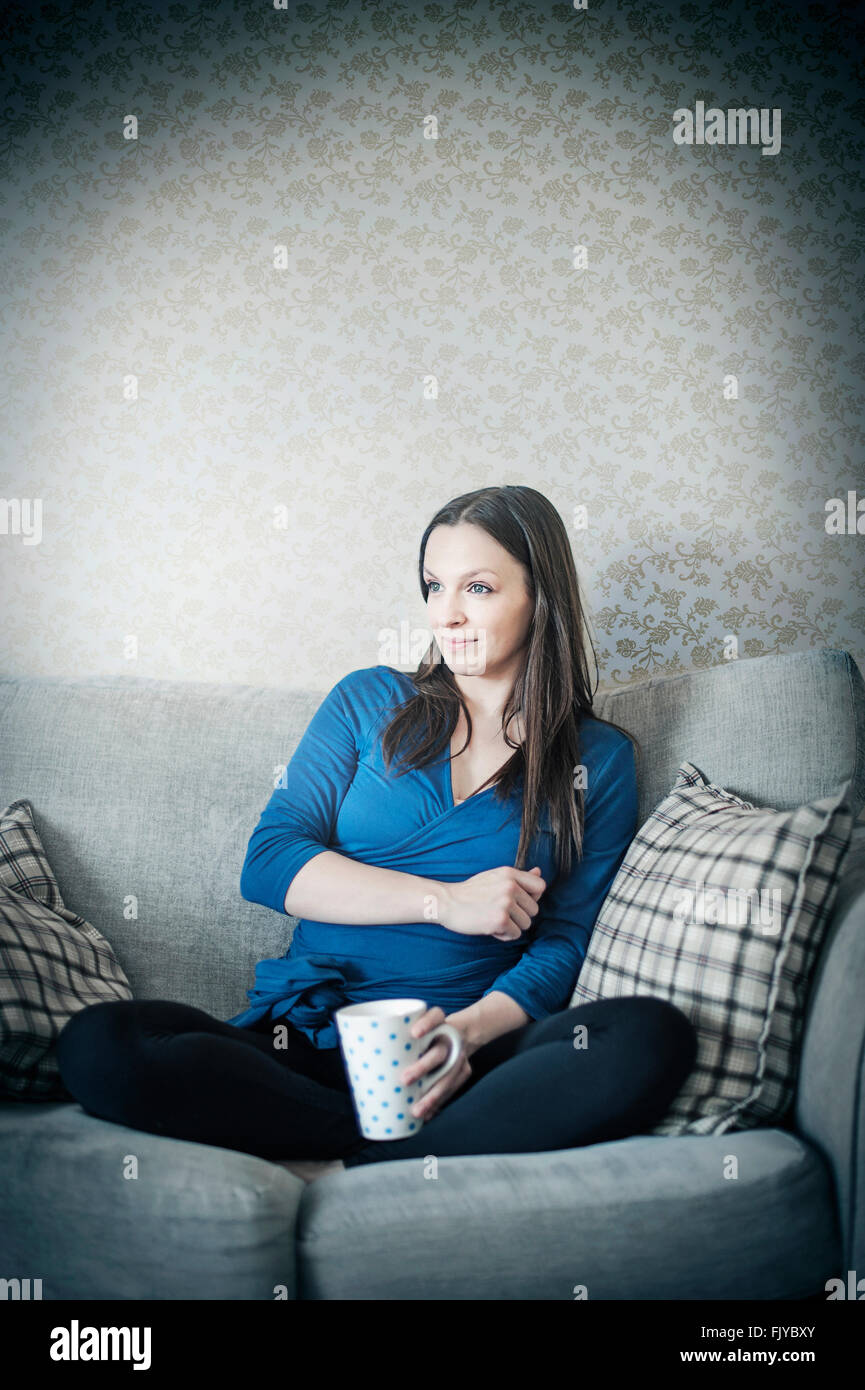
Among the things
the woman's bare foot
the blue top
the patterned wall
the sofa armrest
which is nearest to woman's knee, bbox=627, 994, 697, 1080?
the sofa armrest

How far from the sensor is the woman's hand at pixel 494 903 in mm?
1244

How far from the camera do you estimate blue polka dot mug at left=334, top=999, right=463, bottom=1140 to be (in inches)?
39.2

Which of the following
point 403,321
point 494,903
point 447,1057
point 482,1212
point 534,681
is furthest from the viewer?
point 403,321

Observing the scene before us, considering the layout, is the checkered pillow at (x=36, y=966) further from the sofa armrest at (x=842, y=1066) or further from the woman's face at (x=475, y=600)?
the sofa armrest at (x=842, y=1066)

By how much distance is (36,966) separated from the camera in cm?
126

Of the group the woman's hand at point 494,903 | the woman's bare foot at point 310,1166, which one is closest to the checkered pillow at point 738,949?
the woman's hand at point 494,903

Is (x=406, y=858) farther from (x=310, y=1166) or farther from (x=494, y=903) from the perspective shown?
(x=310, y=1166)

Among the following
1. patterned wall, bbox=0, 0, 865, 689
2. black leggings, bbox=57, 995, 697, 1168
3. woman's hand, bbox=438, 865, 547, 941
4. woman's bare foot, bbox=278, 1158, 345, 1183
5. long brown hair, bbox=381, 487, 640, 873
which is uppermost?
patterned wall, bbox=0, 0, 865, 689

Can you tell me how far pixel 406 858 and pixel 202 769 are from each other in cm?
43

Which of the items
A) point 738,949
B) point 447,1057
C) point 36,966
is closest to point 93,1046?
point 36,966

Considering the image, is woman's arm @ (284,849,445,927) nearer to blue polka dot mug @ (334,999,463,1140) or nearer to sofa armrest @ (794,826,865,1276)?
blue polka dot mug @ (334,999,463,1140)
